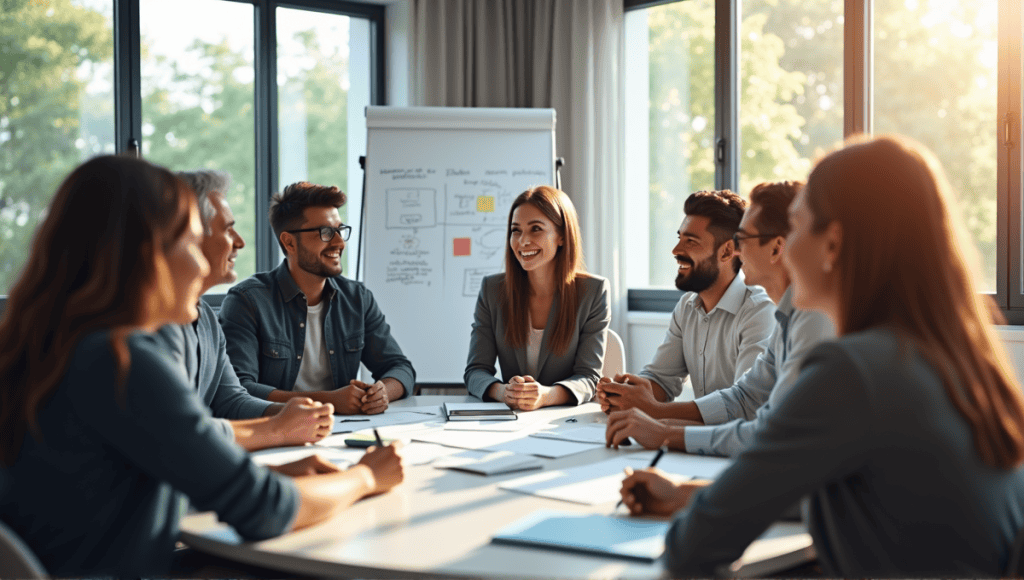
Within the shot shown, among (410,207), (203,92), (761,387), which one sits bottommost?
(761,387)

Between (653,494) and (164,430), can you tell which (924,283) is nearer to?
(653,494)

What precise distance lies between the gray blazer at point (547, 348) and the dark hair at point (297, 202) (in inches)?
26.5

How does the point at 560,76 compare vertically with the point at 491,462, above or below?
above

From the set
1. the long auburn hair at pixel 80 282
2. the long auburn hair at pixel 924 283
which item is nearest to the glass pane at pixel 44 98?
the long auburn hair at pixel 80 282

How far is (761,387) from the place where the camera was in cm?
228

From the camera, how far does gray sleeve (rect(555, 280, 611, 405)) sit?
2.95m

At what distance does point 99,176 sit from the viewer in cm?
124

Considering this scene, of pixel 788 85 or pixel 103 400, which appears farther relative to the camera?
pixel 788 85

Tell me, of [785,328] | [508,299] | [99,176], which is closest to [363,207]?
[508,299]

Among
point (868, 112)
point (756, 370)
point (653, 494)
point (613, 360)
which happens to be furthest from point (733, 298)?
point (868, 112)

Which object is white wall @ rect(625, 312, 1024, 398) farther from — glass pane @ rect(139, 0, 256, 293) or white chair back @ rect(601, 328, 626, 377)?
glass pane @ rect(139, 0, 256, 293)

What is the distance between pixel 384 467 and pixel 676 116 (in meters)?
3.67

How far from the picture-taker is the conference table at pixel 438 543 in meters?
1.23

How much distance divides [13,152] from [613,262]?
3074mm
